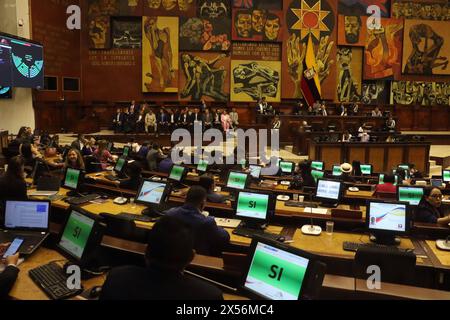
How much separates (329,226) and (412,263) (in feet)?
4.62

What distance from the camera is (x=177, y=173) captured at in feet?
25.3

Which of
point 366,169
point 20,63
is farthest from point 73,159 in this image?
point 20,63

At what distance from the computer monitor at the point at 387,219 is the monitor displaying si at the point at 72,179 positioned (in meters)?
4.19

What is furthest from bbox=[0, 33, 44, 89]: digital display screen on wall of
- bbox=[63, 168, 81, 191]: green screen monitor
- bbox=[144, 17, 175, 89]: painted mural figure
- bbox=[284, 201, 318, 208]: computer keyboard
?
bbox=[284, 201, 318, 208]: computer keyboard

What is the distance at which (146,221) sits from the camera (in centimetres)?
536

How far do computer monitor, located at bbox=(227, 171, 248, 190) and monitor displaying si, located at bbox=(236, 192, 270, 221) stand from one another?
1.84 metres

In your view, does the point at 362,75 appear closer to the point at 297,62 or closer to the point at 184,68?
the point at 297,62

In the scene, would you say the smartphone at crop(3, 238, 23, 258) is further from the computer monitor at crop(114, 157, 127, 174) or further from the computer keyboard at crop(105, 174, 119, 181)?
the computer monitor at crop(114, 157, 127, 174)

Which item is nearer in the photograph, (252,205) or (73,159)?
(252,205)

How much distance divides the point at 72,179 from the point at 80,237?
11.8ft

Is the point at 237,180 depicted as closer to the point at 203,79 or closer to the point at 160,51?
the point at 203,79

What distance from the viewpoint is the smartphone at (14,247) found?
363cm

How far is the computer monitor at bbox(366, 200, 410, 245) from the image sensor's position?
15.3 ft
